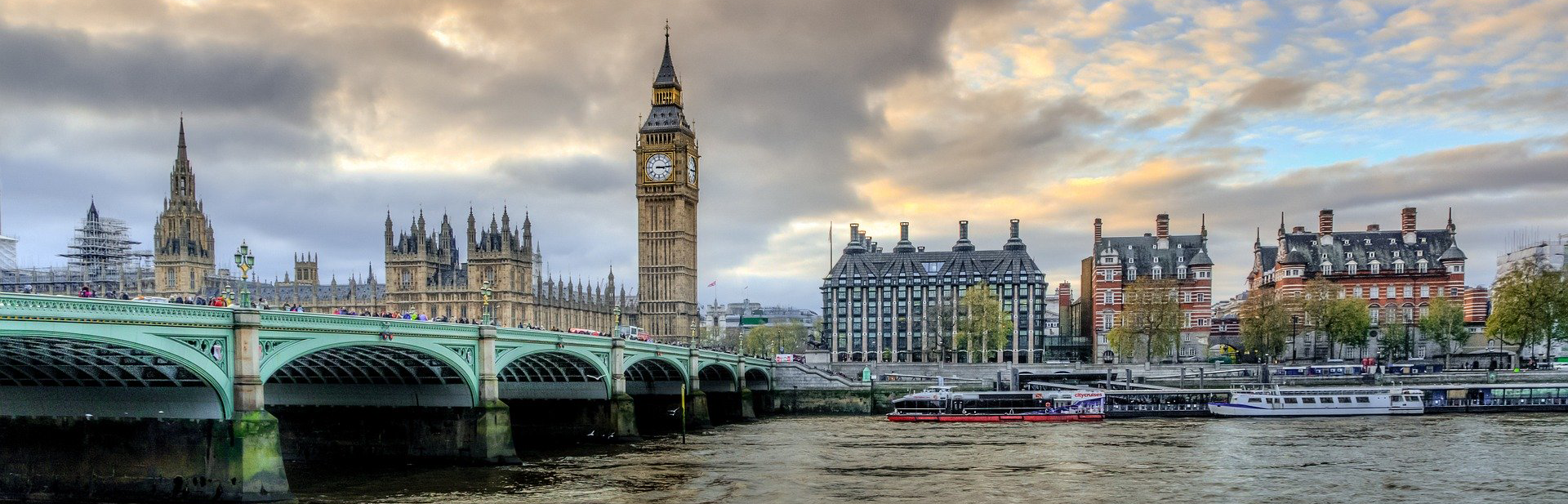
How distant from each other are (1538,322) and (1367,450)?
52.5 metres

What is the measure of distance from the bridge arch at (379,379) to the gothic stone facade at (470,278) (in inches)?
3539

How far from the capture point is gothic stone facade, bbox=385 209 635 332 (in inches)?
6058

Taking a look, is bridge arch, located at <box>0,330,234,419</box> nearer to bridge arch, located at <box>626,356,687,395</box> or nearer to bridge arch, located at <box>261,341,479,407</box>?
bridge arch, located at <box>261,341,479,407</box>

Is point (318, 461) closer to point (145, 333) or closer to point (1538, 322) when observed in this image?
point (145, 333)

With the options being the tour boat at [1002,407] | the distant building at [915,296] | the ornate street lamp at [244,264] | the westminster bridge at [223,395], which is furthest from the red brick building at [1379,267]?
the ornate street lamp at [244,264]

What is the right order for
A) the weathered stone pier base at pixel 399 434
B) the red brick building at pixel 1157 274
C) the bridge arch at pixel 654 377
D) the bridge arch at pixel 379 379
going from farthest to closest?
the red brick building at pixel 1157 274 < the bridge arch at pixel 654 377 < the weathered stone pier base at pixel 399 434 < the bridge arch at pixel 379 379

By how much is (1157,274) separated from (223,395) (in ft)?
369

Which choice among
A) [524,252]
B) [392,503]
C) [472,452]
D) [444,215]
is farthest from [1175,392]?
[444,215]

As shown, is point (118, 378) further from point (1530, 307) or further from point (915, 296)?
point (915, 296)

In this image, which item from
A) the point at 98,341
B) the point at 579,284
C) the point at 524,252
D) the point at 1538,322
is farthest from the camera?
the point at 579,284

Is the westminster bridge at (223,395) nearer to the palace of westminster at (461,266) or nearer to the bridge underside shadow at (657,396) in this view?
the bridge underside shadow at (657,396)

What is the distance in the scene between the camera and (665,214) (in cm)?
16750

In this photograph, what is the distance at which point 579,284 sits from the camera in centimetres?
17312

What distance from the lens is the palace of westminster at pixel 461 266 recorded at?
15612cm
